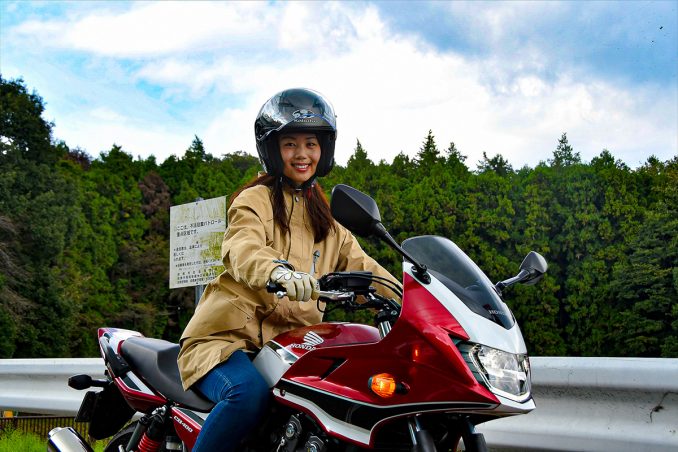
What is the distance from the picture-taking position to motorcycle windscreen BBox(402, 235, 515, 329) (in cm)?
266

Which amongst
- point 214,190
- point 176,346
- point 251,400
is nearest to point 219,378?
point 251,400

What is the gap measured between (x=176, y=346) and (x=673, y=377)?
6.74 feet

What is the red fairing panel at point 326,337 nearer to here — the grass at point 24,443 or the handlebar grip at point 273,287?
the handlebar grip at point 273,287

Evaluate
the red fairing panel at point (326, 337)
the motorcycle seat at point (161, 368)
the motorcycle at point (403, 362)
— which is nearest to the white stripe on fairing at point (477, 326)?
the motorcycle at point (403, 362)

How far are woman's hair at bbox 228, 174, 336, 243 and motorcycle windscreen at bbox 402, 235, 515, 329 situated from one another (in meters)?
0.80

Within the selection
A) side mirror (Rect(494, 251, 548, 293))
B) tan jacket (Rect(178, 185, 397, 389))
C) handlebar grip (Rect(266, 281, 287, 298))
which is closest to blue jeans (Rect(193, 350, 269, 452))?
tan jacket (Rect(178, 185, 397, 389))

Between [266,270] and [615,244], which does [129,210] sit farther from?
[266,270]

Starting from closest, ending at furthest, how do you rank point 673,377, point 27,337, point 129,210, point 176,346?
point 673,377 → point 176,346 → point 27,337 → point 129,210

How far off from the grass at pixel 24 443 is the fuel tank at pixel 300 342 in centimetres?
296

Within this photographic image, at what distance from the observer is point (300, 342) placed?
3.04m

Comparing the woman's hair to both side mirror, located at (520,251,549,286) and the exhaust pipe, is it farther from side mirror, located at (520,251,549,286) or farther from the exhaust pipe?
the exhaust pipe

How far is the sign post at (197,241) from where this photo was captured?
1042 cm

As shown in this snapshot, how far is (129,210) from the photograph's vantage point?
54625mm

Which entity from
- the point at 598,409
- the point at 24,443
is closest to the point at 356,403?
the point at 598,409
